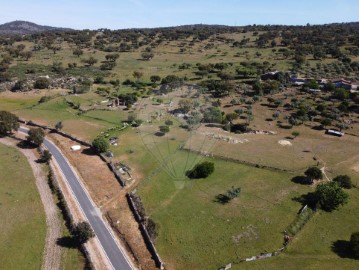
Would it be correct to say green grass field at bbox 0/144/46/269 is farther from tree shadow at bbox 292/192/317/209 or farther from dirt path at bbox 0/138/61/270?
tree shadow at bbox 292/192/317/209

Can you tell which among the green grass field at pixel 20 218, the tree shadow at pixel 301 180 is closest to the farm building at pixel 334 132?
the tree shadow at pixel 301 180

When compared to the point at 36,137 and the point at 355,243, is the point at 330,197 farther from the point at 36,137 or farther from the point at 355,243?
the point at 36,137

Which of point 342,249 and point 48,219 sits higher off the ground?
point 342,249

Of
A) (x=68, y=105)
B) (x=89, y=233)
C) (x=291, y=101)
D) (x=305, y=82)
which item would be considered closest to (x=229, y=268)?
(x=89, y=233)

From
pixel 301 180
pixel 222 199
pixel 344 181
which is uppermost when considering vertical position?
pixel 344 181

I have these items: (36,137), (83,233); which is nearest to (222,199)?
(83,233)

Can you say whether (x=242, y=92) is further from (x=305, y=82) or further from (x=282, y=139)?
(x=282, y=139)

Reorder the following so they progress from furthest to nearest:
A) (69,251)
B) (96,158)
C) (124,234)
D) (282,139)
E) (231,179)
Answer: (282,139)
(96,158)
(231,179)
(124,234)
(69,251)
